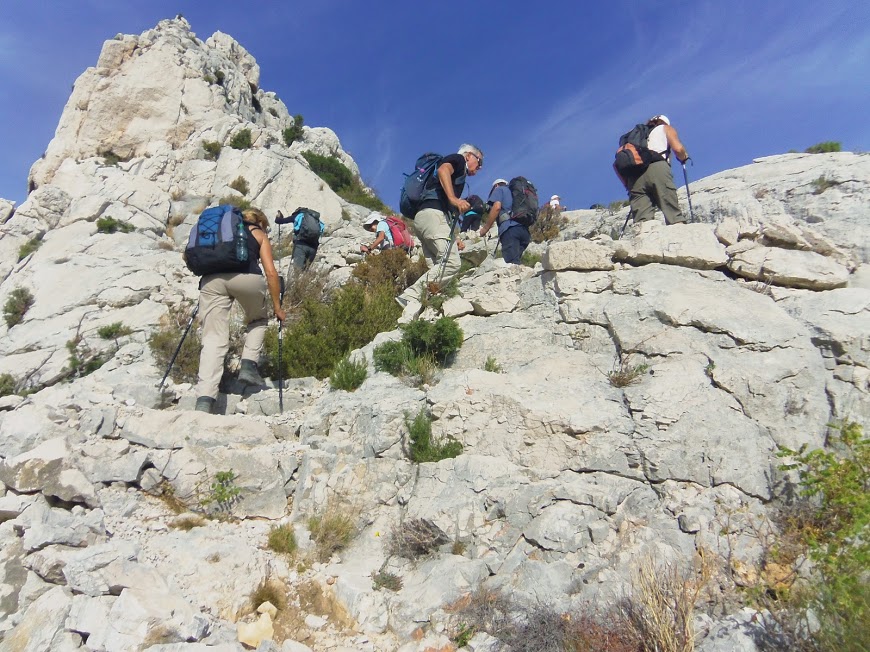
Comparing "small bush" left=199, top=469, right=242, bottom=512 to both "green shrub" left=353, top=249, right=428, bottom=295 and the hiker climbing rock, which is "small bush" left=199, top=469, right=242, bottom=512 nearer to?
"green shrub" left=353, top=249, right=428, bottom=295

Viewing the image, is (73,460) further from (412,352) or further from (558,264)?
(558,264)

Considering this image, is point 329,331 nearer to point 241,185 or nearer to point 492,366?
point 492,366

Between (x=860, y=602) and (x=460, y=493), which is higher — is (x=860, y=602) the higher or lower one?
the lower one

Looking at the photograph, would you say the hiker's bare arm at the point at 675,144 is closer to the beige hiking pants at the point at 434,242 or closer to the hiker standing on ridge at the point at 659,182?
the hiker standing on ridge at the point at 659,182

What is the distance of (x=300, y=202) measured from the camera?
757 inches

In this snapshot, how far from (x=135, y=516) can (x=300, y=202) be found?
16.1 meters

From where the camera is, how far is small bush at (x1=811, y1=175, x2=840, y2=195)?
8559 millimetres

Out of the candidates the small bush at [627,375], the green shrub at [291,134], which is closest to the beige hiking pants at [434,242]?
the small bush at [627,375]

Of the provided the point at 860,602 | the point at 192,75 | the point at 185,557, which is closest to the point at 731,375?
the point at 860,602

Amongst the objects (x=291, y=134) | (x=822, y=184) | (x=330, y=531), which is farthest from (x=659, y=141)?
(x=291, y=134)

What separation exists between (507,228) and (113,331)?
7029 millimetres

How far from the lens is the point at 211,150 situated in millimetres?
21203

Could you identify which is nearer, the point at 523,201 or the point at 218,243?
the point at 218,243

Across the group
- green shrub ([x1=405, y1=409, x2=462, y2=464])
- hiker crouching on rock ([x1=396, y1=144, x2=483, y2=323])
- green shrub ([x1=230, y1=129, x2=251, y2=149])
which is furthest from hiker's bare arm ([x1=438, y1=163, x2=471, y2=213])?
green shrub ([x1=230, y1=129, x2=251, y2=149])
